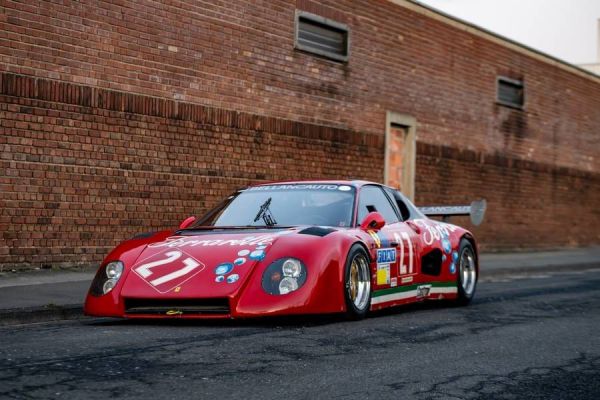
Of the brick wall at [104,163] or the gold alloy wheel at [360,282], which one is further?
the brick wall at [104,163]

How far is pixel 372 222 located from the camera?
935 centimetres

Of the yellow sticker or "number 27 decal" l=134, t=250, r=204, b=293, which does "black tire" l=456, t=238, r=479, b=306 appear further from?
"number 27 decal" l=134, t=250, r=204, b=293

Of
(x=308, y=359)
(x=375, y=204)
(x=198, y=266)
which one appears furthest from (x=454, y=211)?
(x=308, y=359)

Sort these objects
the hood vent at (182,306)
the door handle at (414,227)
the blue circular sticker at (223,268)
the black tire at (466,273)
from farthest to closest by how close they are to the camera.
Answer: the black tire at (466,273), the door handle at (414,227), the blue circular sticker at (223,268), the hood vent at (182,306)

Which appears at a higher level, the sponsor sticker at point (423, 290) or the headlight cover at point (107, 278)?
the headlight cover at point (107, 278)

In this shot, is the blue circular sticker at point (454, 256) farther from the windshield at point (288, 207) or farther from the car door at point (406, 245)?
the windshield at point (288, 207)

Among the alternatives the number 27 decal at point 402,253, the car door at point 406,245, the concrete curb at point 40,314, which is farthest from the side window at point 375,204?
the concrete curb at point 40,314

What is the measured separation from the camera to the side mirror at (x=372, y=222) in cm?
930

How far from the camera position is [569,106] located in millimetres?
30109

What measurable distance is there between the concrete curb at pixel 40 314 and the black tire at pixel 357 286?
8.99 ft

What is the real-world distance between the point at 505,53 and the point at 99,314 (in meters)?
20.2

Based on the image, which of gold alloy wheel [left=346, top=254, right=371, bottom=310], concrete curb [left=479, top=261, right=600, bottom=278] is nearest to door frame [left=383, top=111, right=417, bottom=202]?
concrete curb [left=479, top=261, right=600, bottom=278]

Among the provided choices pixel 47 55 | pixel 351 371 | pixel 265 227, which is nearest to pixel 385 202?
pixel 265 227

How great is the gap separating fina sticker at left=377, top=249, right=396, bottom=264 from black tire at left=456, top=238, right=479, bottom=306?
1783 millimetres
